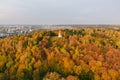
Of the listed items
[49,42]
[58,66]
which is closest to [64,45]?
[49,42]

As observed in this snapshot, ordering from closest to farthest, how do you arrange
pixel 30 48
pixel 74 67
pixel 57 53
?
pixel 74 67 < pixel 57 53 < pixel 30 48

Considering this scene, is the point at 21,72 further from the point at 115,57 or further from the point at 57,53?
the point at 115,57

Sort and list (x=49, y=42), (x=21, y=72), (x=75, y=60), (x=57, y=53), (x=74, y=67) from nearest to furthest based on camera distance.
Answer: (x=21, y=72) < (x=74, y=67) < (x=75, y=60) < (x=57, y=53) < (x=49, y=42)

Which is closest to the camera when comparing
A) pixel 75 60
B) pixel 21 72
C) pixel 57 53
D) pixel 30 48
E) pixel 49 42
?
pixel 21 72

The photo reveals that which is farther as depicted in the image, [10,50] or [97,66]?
[10,50]

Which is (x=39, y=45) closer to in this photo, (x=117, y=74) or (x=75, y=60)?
(x=75, y=60)

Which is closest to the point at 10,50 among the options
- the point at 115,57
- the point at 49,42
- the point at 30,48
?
the point at 30,48
